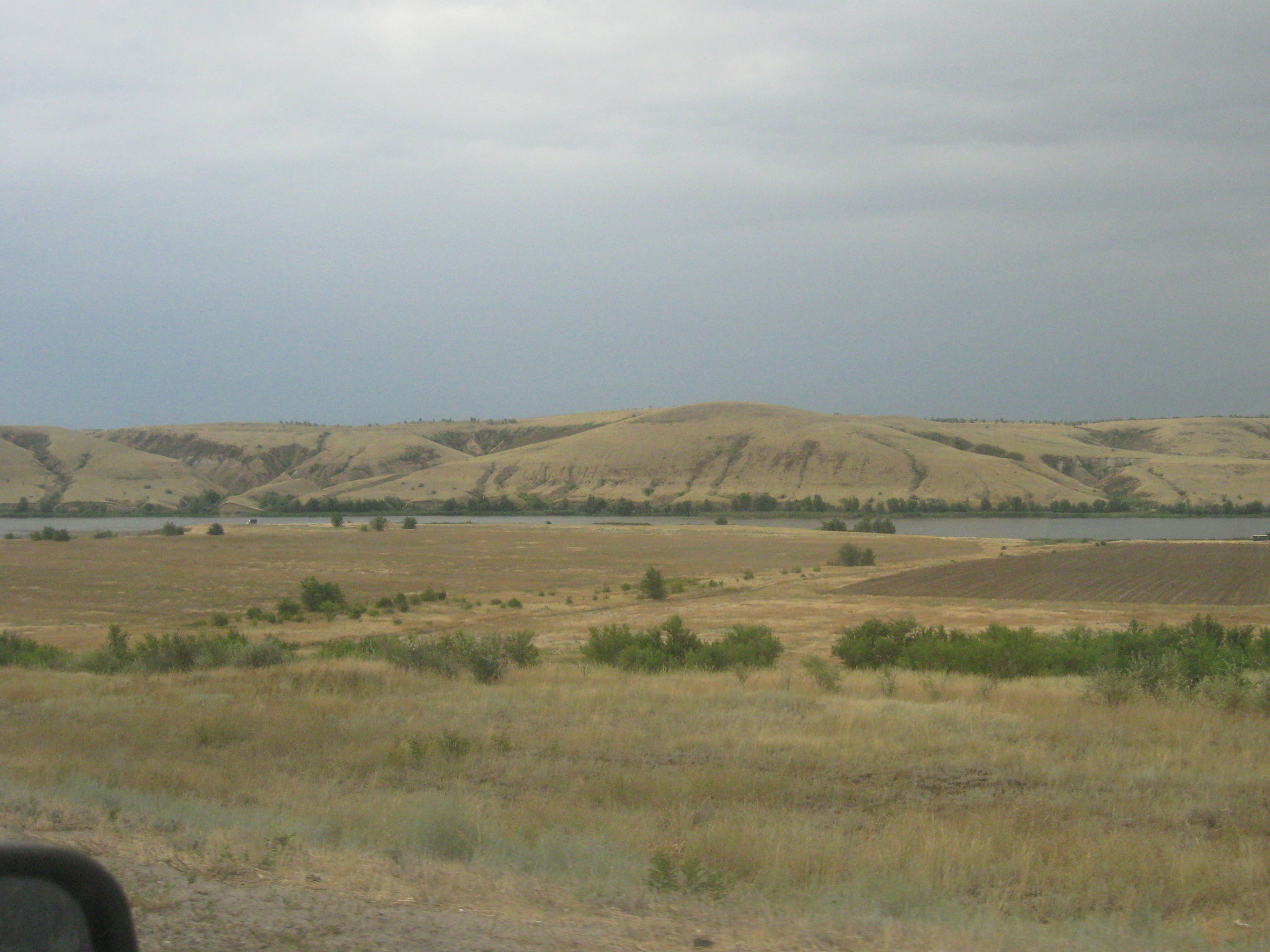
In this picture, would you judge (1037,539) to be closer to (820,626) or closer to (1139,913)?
(820,626)

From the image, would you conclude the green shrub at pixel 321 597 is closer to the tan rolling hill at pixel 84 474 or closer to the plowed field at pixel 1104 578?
the plowed field at pixel 1104 578

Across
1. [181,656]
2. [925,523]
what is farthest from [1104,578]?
[925,523]

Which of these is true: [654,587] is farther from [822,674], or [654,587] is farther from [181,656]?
[822,674]

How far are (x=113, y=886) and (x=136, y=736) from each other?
9.67 m

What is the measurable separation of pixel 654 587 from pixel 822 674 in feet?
97.2

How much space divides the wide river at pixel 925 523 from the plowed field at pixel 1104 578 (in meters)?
33.5

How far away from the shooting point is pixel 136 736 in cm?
1143

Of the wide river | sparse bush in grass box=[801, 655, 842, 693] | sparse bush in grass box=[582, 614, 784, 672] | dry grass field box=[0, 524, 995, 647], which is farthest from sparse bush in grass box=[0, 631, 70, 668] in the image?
the wide river

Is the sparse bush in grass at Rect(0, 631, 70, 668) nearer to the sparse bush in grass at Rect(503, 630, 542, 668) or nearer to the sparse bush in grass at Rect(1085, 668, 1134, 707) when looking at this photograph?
the sparse bush in grass at Rect(503, 630, 542, 668)

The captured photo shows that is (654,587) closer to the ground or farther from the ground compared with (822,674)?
closer to the ground

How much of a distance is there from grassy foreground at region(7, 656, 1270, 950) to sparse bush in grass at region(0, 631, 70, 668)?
7306 mm

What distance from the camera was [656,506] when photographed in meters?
152

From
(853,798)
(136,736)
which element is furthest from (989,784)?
(136,736)

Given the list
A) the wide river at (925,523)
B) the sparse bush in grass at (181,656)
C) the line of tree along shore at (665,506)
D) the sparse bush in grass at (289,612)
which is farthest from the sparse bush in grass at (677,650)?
the line of tree along shore at (665,506)
